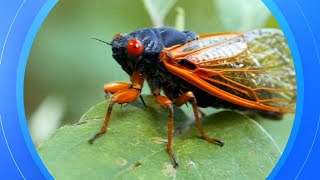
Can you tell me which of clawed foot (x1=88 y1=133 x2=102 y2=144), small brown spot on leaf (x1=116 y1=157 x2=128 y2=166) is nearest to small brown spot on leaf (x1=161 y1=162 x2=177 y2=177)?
small brown spot on leaf (x1=116 y1=157 x2=128 y2=166)

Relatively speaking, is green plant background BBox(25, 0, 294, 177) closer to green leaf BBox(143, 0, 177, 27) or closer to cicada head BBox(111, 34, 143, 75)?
green leaf BBox(143, 0, 177, 27)

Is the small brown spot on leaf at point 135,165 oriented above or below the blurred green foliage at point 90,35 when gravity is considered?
below

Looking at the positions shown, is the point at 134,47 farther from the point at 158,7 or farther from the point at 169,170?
the point at 169,170

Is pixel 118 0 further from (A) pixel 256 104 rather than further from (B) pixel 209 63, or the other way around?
(A) pixel 256 104

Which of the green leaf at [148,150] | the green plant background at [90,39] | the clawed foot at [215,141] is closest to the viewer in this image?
the green leaf at [148,150]

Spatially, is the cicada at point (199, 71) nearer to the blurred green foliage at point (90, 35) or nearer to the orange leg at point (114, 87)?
the orange leg at point (114, 87)

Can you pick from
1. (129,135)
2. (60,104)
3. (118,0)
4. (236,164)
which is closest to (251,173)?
(236,164)

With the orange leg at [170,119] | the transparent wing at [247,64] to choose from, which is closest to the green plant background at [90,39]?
the transparent wing at [247,64]
